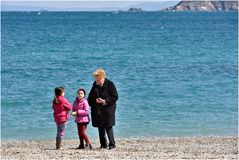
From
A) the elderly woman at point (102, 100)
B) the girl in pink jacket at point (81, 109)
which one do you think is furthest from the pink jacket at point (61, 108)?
the elderly woman at point (102, 100)

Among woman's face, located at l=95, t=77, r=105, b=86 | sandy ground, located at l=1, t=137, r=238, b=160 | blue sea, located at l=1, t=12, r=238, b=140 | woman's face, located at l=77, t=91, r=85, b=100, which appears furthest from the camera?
blue sea, located at l=1, t=12, r=238, b=140

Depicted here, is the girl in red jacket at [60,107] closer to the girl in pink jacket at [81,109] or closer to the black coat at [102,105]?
the girl in pink jacket at [81,109]

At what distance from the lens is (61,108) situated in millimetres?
13242

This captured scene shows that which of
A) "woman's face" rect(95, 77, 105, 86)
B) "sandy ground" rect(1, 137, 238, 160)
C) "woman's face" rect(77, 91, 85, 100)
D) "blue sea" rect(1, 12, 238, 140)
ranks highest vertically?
"woman's face" rect(95, 77, 105, 86)

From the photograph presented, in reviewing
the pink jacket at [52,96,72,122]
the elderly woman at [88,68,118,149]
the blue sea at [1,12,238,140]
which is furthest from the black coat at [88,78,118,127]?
the blue sea at [1,12,238,140]

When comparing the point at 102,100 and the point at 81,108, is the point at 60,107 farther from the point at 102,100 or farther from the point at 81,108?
the point at 102,100

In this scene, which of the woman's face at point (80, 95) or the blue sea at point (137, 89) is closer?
the woman's face at point (80, 95)

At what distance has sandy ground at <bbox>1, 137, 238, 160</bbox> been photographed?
12320 mm

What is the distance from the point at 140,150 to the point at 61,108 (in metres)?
1.81

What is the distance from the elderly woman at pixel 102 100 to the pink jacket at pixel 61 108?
48 cm

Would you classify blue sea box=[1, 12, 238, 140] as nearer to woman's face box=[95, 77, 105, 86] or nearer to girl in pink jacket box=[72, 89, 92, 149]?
girl in pink jacket box=[72, 89, 92, 149]

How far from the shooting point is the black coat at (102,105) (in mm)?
12883

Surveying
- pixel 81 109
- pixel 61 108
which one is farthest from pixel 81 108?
pixel 61 108

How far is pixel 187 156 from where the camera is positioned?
12.4 m
